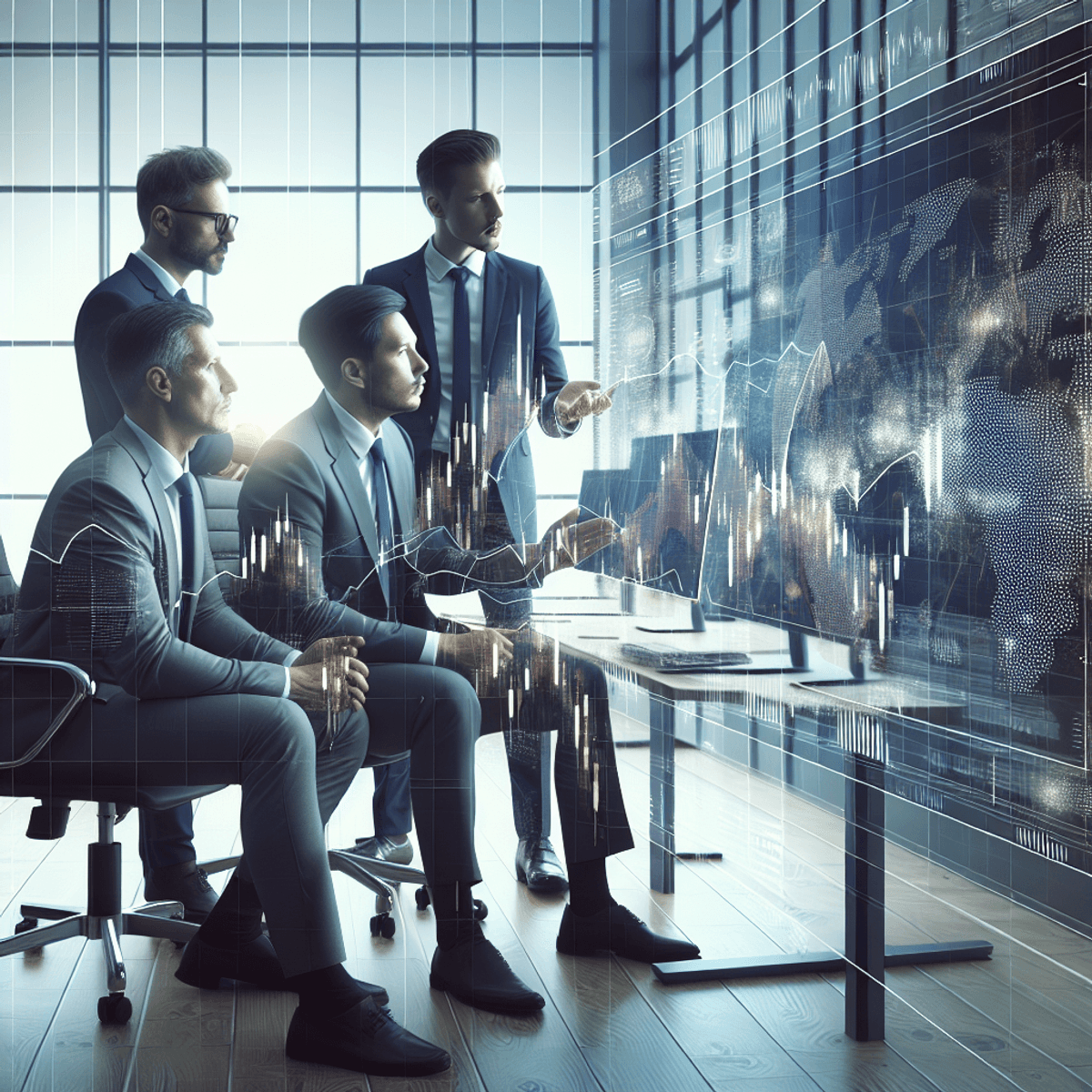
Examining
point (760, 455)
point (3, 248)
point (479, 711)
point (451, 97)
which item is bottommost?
point (479, 711)

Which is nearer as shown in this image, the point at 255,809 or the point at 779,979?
the point at 255,809

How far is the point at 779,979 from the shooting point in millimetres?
1622

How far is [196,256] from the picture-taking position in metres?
1.52

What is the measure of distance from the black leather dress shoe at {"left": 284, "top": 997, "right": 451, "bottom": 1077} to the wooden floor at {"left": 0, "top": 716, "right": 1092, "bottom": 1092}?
2 cm

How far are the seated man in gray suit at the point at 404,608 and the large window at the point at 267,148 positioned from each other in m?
0.08

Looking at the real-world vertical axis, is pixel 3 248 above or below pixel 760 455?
above

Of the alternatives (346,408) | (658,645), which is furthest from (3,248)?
(658,645)

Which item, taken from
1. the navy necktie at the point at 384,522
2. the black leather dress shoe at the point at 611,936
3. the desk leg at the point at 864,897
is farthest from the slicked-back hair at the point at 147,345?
the desk leg at the point at 864,897

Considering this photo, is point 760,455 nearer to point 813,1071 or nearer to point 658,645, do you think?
point 658,645

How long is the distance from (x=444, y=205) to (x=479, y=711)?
2.57 ft

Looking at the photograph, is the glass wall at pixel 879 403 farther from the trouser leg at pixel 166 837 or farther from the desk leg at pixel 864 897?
the trouser leg at pixel 166 837

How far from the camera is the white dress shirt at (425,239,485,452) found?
1.53 meters

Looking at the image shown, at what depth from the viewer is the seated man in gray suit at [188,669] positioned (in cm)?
147

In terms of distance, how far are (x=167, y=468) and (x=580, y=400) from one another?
2.06ft
